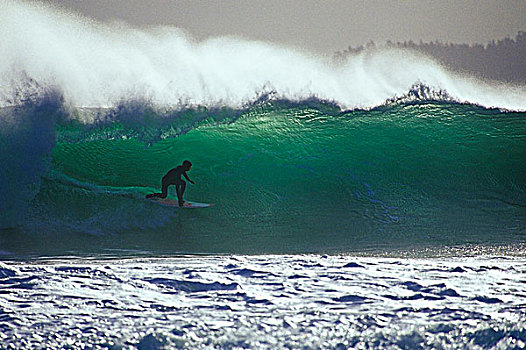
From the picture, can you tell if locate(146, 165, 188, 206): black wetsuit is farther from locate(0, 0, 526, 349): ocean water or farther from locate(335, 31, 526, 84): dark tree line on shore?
locate(335, 31, 526, 84): dark tree line on shore

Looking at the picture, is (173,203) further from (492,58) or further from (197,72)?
(492,58)

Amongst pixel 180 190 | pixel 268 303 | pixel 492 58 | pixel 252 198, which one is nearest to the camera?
pixel 268 303

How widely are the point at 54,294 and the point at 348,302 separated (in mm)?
1296

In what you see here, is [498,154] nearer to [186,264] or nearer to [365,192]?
[365,192]

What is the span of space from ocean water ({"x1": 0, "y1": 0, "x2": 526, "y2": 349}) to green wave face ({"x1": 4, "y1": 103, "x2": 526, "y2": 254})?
0.05 ft

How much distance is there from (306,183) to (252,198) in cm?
46

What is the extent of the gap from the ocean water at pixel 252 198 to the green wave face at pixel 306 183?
2cm

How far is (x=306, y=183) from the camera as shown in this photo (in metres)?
4.71

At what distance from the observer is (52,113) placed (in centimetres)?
482

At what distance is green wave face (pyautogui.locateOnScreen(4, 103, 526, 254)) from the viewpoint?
402cm

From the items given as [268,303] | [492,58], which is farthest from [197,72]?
[492,58]

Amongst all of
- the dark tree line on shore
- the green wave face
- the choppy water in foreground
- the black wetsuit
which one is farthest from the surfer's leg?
the dark tree line on shore

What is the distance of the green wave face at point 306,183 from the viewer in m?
4.02

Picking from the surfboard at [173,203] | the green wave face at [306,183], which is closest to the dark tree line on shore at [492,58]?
the green wave face at [306,183]
